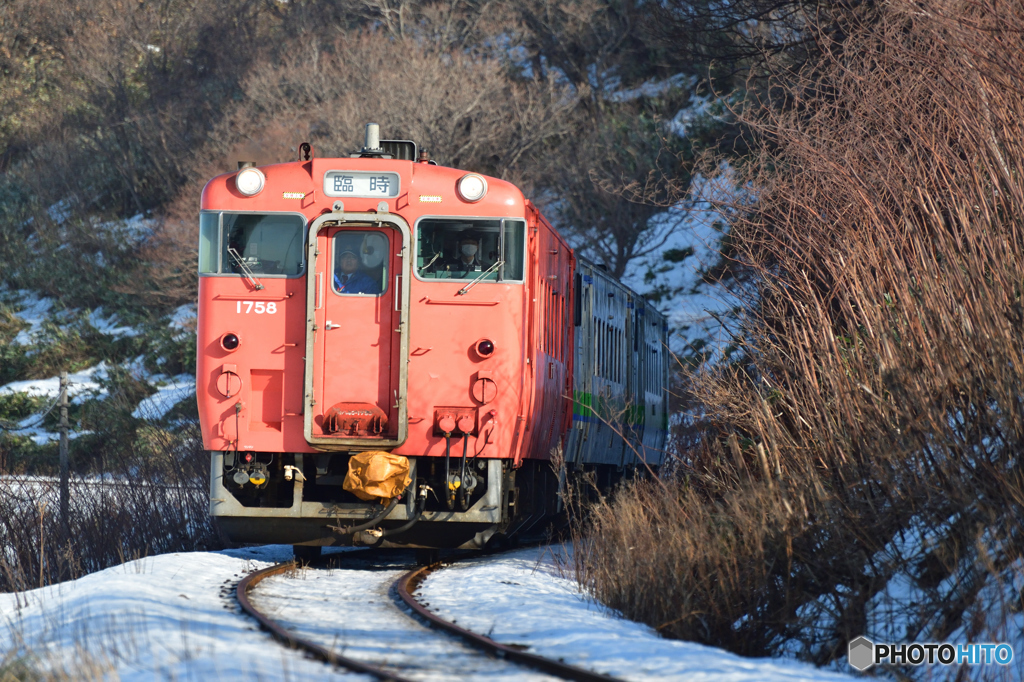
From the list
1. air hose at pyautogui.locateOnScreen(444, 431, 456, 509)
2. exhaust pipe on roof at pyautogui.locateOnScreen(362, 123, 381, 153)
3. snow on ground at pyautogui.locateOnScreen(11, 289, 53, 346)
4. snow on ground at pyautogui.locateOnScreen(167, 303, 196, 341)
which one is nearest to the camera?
air hose at pyautogui.locateOnScreen(444, 431, 456, 509)

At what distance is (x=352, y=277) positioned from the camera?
1002cm

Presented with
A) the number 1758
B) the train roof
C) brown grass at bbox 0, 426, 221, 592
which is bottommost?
brown grass at bbox 0, 426, 221, 592

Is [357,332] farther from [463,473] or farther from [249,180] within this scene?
[249,180]

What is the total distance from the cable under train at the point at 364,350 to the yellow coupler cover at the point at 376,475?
2 cm

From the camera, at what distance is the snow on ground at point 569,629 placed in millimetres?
5703

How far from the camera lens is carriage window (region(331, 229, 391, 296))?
394 inches

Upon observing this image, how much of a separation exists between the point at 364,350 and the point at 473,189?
176 cm

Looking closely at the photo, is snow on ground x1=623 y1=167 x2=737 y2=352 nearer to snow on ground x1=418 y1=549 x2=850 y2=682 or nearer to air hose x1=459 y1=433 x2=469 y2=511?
air hose x1=459 y1=433 x2=469 y2=511

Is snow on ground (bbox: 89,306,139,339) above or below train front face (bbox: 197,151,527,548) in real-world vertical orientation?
above

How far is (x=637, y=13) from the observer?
3681 centimetres

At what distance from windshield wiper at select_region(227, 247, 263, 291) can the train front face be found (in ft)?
0.09

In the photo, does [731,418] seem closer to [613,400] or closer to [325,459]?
[325,459]

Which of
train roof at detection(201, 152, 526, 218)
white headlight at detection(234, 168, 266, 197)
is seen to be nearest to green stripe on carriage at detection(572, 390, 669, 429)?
train roof at detection(201, 152, 526, 218)

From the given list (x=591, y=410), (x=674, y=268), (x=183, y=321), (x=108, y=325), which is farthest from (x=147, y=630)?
(x=108, y=325)
